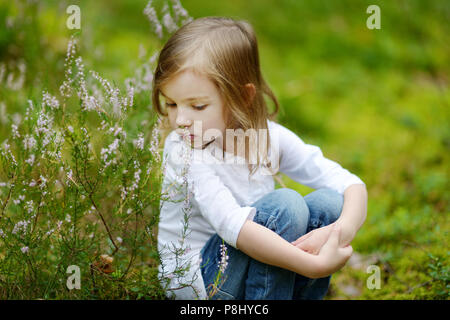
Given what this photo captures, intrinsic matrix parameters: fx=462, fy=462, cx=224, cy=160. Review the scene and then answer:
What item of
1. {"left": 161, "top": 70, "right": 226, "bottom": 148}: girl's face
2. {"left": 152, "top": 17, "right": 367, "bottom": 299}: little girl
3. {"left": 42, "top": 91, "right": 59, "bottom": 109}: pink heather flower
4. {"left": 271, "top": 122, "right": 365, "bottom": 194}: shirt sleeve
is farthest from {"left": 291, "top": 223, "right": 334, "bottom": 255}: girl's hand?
{"left": 42, "top": 91, "right": 59, "bottom": 109}: pink heather flower

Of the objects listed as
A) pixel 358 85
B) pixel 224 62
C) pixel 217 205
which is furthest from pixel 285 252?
pixel 358 85

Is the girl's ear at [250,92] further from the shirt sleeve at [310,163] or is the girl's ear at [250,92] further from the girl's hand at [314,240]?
the girl's hand at [314,240]

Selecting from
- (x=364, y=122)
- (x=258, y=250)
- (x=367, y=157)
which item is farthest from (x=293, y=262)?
(x=364, y=122)

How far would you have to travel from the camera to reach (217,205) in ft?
5.77

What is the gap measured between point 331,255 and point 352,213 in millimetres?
259

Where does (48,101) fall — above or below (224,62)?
below

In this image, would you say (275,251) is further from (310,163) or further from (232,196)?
(310,163)

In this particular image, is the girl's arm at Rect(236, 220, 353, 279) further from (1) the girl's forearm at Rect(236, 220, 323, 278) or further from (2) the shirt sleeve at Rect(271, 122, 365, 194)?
(2) the shirt sleeve at Rect(271, 122, 365, 194)

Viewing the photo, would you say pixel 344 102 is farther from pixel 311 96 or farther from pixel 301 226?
pixel 301 226

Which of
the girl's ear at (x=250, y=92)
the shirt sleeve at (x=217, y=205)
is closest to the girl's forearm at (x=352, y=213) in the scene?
the shirt sleeve at (x=217, y=205)

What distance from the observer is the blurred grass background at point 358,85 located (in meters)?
2.43

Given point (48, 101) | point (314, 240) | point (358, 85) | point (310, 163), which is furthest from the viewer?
point (358, 85)

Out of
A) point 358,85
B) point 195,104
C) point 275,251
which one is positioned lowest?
point 275,251

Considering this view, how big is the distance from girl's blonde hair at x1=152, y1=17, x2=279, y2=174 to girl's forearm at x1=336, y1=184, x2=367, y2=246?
0.40 m
